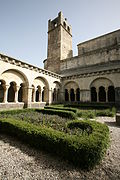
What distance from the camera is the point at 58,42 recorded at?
71.5 feet

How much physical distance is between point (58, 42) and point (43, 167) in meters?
23.3

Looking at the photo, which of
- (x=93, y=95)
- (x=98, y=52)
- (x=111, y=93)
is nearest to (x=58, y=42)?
(x=98, y=52)

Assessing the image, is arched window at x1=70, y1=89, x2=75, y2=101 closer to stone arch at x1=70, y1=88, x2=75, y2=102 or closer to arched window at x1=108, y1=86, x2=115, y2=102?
stone arch at x1=70, y1=88, x2=75, y2=102

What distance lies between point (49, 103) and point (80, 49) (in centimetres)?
1624

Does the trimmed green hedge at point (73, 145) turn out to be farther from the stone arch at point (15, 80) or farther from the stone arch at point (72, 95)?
the stone arch at point (72, 95)

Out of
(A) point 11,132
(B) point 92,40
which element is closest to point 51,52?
(B) point 92,40

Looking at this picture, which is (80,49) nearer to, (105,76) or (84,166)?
(105,76)

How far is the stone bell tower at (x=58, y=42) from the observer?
2173 cm

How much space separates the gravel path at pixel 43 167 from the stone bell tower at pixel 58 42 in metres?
19.6

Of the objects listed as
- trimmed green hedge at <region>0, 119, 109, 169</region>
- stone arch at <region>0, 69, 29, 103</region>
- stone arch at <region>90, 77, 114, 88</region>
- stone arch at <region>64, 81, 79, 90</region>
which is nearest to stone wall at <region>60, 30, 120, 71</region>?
stone arch at <region>90, 77, 114, 88</region>

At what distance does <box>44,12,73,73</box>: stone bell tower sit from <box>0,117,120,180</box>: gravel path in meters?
19.6

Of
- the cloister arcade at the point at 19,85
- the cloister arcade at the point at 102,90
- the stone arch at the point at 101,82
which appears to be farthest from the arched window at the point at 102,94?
the cloister arcade at the point at 19,85

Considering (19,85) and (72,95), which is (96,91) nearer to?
(72,95)

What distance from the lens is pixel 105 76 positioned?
13.3 metres
